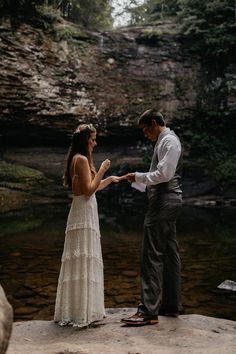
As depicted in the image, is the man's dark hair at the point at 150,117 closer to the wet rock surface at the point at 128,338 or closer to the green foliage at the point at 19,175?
the wet rock surface at the point at 128,338

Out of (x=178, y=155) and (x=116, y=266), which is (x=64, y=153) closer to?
(x=116, y=266)

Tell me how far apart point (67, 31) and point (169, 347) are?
58.9 ft

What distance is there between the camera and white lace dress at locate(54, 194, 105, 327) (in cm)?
387

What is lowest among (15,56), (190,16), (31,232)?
(31,232)

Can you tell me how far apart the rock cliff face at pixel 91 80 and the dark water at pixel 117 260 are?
265 inches

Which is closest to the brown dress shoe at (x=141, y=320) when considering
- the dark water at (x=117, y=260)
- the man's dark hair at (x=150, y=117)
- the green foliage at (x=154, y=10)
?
the dark water at (x=117, y=260)

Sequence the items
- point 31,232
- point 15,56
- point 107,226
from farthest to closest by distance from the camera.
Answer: point 15,56 < point 107,226 < point 31,232

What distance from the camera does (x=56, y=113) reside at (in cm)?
1873

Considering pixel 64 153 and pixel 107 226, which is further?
pixel 64 153

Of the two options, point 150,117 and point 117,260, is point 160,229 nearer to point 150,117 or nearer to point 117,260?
point 150,117

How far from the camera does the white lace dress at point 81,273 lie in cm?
387

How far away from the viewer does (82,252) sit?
393cm

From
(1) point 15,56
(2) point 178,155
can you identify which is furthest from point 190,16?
(2) point 178,155

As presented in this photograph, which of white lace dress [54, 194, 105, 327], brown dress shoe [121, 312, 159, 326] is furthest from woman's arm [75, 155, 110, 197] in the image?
brown dress shoe [121, 312, 159, 326]
